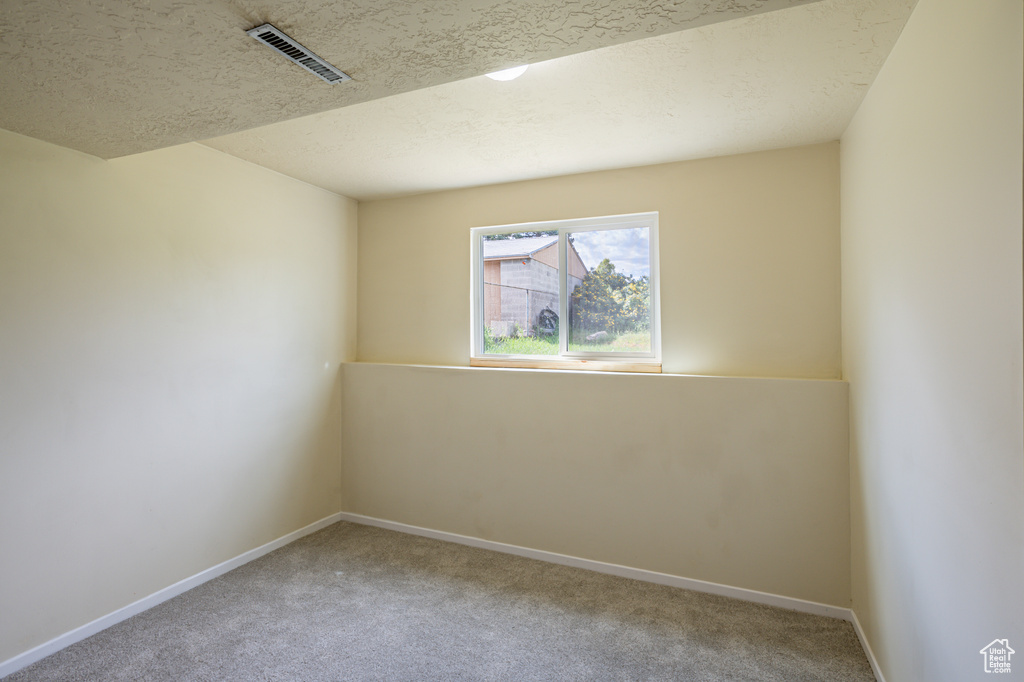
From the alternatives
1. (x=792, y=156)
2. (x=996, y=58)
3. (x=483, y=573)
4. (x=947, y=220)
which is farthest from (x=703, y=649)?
(x=792, y=156)

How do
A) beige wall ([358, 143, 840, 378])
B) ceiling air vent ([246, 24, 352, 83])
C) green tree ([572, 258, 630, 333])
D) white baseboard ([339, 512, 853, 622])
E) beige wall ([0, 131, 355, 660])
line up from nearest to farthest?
1. ceiling air vent ([246, 24, 352, 83])
2. beige wall ([0, 131, 355, 660])
3. white baseboard ([339, 512, 853, 622])
4. beige wall ([358, 143, 840, 378])
5. green tree ([572, 258, 630, 333])

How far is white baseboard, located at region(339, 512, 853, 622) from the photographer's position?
2.66 m

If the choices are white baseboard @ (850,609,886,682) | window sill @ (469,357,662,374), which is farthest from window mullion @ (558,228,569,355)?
white baseboard @ (850,609,886,682)

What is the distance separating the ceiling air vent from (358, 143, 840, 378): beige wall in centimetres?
194

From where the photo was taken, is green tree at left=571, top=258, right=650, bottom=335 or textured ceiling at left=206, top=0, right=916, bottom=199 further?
green tree at left=571, top=258, right=650, bottom=335

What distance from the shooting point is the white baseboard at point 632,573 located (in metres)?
2.66

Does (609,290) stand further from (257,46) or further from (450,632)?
(257,46)

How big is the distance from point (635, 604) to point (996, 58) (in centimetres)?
266

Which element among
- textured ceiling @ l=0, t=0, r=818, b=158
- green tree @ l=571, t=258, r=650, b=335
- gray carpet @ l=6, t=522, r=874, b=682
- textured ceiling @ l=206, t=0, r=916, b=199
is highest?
textured ceiling @ l=206, t=0, r=916, b=199

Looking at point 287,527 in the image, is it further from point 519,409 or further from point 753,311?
point 753,311

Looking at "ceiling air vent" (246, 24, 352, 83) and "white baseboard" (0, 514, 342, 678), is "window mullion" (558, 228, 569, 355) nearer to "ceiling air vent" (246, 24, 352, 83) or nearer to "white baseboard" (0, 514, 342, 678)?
"ceiling air vent" (246, 24, 352, 83)

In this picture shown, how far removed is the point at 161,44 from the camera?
1.52 meters

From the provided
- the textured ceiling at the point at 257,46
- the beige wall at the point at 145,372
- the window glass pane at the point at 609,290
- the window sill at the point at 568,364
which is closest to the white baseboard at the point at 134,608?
the beige wall at the point at 145,372

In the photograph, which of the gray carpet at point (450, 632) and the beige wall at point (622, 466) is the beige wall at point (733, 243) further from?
the gray carpet at point (450, 632)
